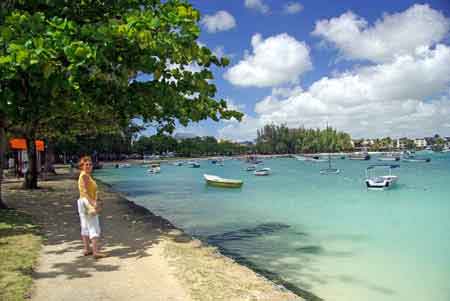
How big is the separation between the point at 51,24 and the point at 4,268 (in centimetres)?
422

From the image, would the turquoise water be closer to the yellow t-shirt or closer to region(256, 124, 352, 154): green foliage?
the yellow t-shirt

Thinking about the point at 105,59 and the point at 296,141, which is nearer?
the point at 105,59

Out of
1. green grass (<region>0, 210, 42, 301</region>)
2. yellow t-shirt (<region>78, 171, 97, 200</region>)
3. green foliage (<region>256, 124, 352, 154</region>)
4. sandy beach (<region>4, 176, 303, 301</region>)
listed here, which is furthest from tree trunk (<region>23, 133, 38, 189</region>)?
green foliage (<region>256, 124, 352, 154</region>)

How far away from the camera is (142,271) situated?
6.86m

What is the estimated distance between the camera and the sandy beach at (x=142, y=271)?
582 centimetres

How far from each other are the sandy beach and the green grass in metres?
0.18

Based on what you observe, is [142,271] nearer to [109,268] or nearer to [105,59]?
[109,268]

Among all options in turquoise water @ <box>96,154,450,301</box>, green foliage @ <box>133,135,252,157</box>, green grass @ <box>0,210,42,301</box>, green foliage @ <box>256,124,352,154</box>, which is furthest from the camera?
green foliage @ <box>256,124,352,154</box>

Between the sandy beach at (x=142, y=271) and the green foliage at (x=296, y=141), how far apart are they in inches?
6922

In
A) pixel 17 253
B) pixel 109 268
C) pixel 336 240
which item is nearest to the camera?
pixel 109 268

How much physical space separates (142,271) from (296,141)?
182 m

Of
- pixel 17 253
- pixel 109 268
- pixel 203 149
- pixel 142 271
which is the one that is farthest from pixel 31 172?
pixel 203 149

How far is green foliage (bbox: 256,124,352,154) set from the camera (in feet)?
605

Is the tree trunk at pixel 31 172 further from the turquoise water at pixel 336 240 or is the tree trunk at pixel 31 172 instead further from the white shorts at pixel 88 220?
the white shorts at pixel 88 220
